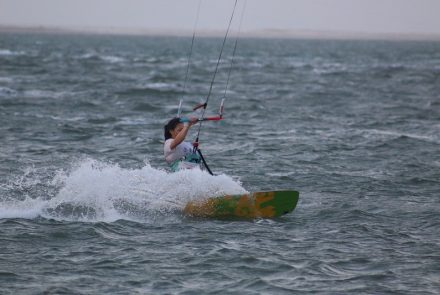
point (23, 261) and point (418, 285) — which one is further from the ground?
point (418, 285)

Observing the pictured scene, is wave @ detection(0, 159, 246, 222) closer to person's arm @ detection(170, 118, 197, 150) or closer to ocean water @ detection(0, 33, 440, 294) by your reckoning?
ocean water @ detection(0, 33, 440, 294)

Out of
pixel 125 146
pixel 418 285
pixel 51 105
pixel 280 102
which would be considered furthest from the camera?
pixel 280 102

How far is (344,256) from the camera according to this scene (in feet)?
38.0

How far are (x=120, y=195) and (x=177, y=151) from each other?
1307mm

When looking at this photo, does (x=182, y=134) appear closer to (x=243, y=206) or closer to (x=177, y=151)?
(x=177, y=151)

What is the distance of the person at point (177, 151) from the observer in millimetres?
14273

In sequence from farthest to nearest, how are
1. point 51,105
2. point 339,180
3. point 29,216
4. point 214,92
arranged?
1. point 214,92
2. point 51,105
3. point 339,180
4. point 29,216

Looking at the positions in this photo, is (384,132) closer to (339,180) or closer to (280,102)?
(339,180)

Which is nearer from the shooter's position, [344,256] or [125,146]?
[344,256]

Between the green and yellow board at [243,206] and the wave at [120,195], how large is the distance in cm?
23

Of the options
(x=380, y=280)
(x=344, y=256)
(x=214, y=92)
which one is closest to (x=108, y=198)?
(x=344, y=256)

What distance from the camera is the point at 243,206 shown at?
1383 centimetres

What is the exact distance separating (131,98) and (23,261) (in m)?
26.2

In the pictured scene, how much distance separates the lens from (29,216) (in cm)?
1378
